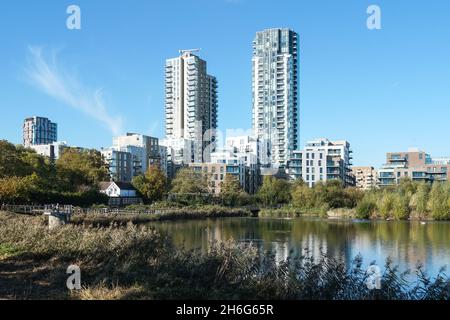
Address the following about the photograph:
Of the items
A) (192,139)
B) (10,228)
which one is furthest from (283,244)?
(192,139)

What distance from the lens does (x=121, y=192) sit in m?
80.2

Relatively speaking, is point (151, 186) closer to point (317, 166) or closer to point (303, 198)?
point (303, 198)

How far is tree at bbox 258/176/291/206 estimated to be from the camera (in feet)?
295

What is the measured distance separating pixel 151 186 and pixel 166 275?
69932 millimetres

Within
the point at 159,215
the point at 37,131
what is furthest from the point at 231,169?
the point at 37,131

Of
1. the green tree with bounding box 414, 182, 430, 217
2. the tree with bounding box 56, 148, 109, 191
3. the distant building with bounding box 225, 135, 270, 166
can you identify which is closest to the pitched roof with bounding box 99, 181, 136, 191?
the tree with bounding box 56, 148, 109, 191

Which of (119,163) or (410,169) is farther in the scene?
(119,163)

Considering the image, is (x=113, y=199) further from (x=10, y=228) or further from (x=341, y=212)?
(x=10, y=228)

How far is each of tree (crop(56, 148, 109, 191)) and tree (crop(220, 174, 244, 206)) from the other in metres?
21.4

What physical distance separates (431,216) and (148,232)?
52.0m

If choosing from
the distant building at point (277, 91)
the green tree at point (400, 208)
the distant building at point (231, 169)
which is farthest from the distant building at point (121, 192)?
the distant building at point (277, 91)

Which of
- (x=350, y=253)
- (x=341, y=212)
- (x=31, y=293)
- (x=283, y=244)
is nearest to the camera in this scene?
(x=31, y=293)

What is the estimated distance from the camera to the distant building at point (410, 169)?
112 meters
